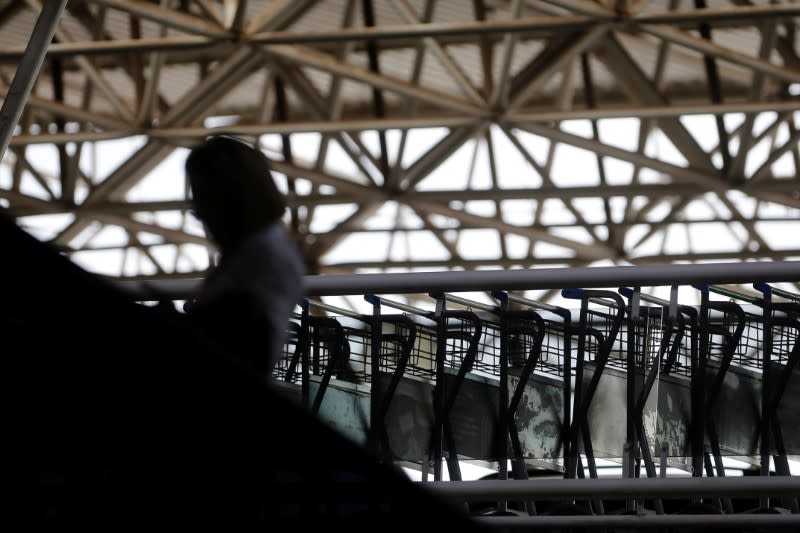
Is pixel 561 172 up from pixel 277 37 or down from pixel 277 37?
up

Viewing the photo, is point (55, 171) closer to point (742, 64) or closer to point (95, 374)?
point (742, 64)

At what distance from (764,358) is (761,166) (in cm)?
1248

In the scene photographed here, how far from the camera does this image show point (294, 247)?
2.98 metres

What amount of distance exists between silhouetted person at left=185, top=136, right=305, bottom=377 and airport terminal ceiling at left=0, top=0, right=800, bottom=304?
36.1 feet

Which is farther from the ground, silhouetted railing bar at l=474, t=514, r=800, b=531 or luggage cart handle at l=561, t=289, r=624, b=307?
luggage cart handle at l=561, t=289, r=624, b=307

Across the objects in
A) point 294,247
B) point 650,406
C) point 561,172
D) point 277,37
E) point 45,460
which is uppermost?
point 561,172

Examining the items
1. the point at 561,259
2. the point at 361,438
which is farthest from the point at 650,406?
the point at 561,259

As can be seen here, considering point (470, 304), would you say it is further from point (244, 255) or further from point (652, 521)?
point (244, 255)

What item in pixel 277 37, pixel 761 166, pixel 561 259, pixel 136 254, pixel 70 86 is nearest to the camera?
pixel 277 37

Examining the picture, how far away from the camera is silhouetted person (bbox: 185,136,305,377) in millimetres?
2719

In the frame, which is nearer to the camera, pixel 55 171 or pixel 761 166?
pixel 761 166

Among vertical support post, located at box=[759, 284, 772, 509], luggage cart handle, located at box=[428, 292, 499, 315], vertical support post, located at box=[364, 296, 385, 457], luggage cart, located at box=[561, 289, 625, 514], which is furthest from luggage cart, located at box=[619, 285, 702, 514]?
vertical support post, located at box=[364, 296, 385, 457]

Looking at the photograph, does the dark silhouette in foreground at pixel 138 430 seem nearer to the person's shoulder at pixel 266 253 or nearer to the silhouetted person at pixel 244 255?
the silhouetted person at pixel 244 255

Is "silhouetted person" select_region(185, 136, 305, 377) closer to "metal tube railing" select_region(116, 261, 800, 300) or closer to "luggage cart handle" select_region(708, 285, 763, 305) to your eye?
"metal tube railing" select_region(116, 261, 800, 300)
